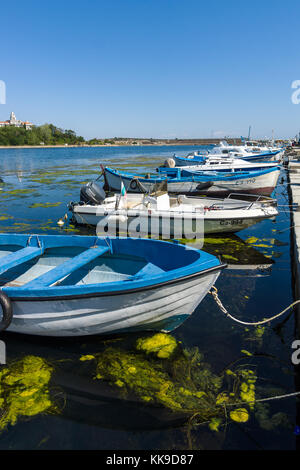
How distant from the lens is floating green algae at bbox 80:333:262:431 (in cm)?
427

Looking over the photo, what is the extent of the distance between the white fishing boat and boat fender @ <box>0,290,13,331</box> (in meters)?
6.93

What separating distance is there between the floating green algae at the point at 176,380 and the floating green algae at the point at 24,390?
0.80m

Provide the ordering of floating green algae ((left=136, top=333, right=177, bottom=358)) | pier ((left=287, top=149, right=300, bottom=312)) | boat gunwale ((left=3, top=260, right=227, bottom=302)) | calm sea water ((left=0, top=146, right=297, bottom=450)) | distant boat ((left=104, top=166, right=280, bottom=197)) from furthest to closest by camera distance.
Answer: distant boat ((left=104, top=166, right=280, bottom=197)) < pier ((left=287, top=149, right=300, bottom=312)) < floating green algae ((left=136, top=333, right=177, bottom=358)) < boat gunwale ((left=3, top=260, right=227, bottom=302)) < calm sea water ((left=0, top=146, right=297, bottom=450))

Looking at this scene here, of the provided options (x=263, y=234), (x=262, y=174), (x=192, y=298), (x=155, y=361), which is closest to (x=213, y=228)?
(x=263, y=234)

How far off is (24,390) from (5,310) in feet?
A: 4.52

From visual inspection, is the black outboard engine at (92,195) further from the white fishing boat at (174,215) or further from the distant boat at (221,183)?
the distant boat at (221,183)

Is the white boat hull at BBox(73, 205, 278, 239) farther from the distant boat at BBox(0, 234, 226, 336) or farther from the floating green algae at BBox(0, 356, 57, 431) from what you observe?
the floating green algae at BBox(0, 356, 57, 431)

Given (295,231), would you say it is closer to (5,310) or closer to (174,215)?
(174,215)

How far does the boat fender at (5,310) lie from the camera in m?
4.96

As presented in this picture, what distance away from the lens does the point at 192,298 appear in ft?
18.1

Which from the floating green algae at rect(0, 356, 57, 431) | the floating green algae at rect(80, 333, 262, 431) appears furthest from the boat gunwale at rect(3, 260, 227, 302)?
the floating green algae at rect(80, 333, 262, 431)

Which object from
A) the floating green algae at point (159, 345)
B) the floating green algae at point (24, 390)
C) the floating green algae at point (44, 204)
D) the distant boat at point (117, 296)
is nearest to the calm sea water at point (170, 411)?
the floating green algae at point (24, 390)

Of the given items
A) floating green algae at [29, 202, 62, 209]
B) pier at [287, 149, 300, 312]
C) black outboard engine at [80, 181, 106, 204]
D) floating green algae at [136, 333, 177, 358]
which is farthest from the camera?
floating green algae at [29, 202, 62, 209]
